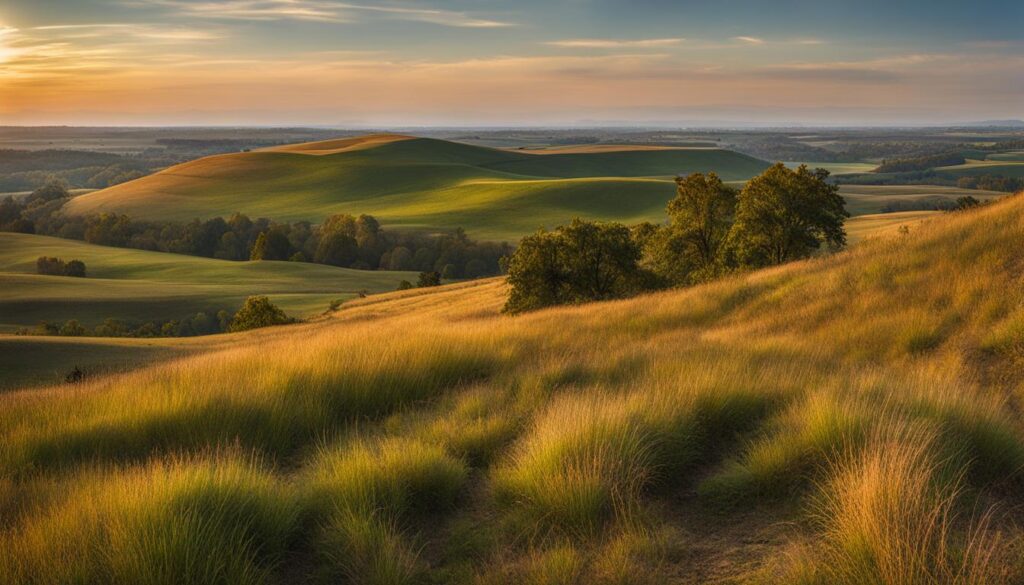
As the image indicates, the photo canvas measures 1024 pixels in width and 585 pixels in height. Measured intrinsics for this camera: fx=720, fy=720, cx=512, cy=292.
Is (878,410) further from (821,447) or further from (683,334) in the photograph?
(683,334)

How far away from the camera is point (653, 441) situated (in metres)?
6.25

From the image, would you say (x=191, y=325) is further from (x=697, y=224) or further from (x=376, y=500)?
(x=376, y=500)

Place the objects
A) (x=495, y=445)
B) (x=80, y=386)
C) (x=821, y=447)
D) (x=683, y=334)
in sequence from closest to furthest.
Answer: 1. (x=821, y=447)
2. (x=495, y=445)
3. (x=80, y=386)
4. (x=683, y=334)

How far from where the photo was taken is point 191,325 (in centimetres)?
6700

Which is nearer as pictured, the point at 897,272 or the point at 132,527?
the point at 132,527

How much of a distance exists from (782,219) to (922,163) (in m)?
182

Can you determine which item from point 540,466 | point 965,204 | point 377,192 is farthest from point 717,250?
point 377,192

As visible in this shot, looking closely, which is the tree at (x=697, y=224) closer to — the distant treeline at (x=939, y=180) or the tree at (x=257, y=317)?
the tree at (x=257, y=317)

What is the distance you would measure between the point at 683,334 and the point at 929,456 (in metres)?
7.94

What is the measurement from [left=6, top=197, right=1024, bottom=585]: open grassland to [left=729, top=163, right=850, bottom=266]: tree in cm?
2300

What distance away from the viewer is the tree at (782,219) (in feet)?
111

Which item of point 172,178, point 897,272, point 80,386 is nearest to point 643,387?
point 80,386

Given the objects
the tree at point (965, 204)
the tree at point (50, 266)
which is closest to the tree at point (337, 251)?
the tree at point (50, 266)

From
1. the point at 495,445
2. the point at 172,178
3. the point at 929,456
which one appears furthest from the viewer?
the point at 172,178
